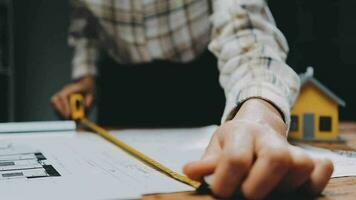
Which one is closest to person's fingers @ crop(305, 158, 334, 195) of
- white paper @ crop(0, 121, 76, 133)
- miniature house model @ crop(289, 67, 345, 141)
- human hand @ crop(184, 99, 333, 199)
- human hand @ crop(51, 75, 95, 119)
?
human hand @ crop(184, 99, 333, 199)

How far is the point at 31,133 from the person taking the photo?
818 mm

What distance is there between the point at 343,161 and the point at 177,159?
7.7 inches

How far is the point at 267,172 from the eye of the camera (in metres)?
0.36

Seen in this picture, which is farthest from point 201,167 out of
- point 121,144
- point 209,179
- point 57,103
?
point 57,103

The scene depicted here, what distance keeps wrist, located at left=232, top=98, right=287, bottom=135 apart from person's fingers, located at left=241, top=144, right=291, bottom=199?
0.12m

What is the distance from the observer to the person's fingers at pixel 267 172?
355mm

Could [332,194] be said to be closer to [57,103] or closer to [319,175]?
[319,175]

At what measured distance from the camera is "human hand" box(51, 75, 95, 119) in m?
1.03

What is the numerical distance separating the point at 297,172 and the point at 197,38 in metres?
0.75

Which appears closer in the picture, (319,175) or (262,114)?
(319,175)

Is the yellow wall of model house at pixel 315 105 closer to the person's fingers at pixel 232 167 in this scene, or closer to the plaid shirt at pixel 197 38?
the plaid shirt at pixel 197 38

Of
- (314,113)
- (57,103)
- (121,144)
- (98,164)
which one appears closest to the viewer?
(98,164)

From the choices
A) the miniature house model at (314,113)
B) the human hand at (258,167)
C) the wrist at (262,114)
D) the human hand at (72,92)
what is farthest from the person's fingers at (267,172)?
the human hand at (72,92)

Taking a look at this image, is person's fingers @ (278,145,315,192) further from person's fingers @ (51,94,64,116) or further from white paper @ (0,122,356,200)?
person's fingers @ (51,94,64,116)
